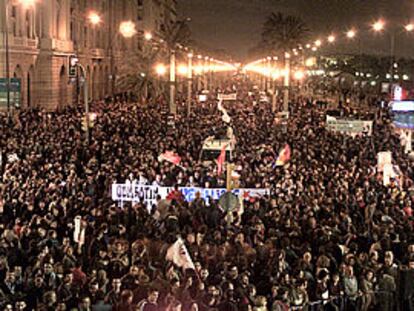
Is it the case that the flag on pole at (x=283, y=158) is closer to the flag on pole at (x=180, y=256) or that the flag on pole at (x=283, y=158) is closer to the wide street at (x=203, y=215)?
the wide street at (x=203, y=215)

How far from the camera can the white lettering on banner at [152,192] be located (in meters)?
19.0

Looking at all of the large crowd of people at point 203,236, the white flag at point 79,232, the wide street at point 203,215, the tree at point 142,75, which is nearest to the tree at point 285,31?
the tree at point 142,75

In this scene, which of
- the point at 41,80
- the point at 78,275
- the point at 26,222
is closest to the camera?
the point at 78,275

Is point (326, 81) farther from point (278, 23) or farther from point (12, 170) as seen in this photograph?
point (12, 170)

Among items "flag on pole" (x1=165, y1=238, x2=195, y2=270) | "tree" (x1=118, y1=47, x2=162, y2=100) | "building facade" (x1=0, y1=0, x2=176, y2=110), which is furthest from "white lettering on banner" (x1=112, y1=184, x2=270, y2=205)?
"tree" (x1=118, y1=47, x2=162, y2=100)

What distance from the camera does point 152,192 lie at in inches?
762

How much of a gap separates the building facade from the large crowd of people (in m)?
18.6

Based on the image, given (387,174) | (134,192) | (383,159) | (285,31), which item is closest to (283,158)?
(383,159)

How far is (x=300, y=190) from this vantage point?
739 inches

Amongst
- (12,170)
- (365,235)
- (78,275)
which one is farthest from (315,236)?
(12,170)

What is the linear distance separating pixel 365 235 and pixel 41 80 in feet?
135

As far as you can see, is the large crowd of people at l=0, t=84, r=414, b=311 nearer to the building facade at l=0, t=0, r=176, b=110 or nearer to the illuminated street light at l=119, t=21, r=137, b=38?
the building facade at l=0, t=0, r=176, b=110

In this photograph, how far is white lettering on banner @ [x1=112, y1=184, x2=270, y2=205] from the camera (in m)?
19.0

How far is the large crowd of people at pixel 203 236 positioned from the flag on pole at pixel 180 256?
133 millimetres
